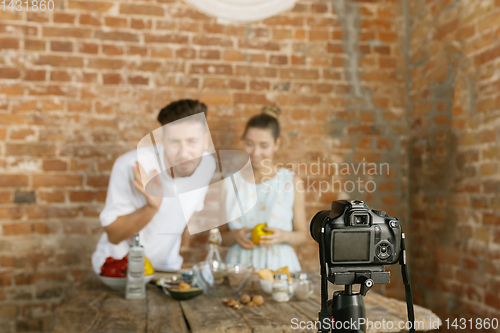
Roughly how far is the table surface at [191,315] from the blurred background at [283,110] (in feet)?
2.86

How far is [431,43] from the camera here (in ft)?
7.39

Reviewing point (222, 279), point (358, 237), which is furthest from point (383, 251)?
point (222, 279)

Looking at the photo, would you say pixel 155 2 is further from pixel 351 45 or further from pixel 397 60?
pixel 397 60

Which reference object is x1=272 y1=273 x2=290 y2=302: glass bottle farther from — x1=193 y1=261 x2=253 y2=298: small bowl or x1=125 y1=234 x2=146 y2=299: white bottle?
x1=125 y1=234 x2=146 y2=299: white bottle

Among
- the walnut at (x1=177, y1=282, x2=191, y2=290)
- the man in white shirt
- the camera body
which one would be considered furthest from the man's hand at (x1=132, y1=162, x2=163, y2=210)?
the camera body

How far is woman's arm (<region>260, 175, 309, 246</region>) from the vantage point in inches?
69.0

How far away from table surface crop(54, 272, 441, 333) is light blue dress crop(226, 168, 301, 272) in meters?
0.62

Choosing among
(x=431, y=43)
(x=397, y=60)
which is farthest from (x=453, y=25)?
(x=397, y=60)

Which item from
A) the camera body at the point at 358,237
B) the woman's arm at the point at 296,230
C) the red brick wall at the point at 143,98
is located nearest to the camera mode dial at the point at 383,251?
the camera body at the point at 358,237

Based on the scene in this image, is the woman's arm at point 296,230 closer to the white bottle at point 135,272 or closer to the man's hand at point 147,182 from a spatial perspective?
the man's hand at point 147,182

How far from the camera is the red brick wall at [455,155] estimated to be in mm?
1817

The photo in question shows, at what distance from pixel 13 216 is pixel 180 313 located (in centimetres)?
132

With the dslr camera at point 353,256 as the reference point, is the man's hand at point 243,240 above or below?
below

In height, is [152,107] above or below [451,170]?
above
